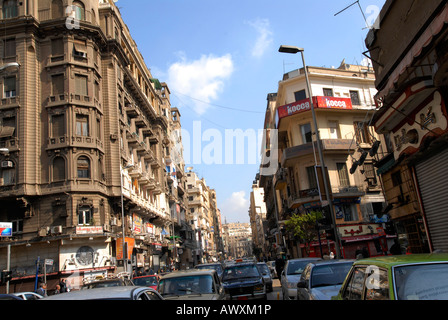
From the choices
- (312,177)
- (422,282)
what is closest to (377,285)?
(422,282)

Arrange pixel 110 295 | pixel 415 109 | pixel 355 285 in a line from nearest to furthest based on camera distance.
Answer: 1. pixel 110 295
2. pixel 355 285
3. pixel 415 109

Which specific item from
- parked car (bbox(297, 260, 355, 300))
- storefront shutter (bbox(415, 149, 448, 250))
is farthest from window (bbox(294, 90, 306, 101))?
parked car (bbox(297, 260, 355, 300))

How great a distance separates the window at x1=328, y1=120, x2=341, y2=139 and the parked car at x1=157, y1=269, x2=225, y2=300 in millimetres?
28909

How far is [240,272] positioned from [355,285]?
10.4 m

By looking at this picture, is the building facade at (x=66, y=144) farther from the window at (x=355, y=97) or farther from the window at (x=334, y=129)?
the window at (x=355, y=97)

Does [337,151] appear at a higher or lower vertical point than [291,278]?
higher

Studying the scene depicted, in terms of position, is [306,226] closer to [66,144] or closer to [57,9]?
[66,144]

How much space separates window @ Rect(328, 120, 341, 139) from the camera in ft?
120

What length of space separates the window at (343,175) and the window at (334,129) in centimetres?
278

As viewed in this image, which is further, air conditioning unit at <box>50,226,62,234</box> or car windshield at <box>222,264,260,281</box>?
air conditioning unit at <box>50,226,62,234</box>

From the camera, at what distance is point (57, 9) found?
112 ft

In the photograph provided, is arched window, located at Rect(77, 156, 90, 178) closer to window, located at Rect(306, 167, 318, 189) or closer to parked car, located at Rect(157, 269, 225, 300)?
window, located at Rect(306, 167, 318, 189)
